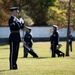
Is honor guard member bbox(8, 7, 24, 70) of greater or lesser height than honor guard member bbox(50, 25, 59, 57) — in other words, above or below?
above

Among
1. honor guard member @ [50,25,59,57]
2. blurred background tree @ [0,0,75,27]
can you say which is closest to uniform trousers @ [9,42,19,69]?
honor guard member @ [50,25,59,57]

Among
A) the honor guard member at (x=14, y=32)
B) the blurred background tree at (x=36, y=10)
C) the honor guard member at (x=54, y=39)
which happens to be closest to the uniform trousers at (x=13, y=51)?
the honor guard member at (x=14, y=32)

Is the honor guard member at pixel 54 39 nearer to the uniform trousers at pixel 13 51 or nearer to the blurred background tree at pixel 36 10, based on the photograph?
the uniform trousers at pixel 13 51

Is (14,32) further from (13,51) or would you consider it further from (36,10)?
(36,10)

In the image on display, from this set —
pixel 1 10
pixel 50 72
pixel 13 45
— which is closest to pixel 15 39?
pixel 13 45

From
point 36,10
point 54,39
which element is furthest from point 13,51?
point 36,10

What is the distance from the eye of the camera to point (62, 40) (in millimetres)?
54656

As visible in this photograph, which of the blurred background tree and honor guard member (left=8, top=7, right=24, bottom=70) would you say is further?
the blurred background tree

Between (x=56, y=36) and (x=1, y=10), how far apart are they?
2687cm

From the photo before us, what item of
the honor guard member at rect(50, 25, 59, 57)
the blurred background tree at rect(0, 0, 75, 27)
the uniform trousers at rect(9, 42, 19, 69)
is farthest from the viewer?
the blurred background tree at rect(0, 0, 75, 27)

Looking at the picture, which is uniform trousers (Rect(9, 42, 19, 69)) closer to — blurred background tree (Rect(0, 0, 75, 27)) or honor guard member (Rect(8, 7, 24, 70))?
honor guard member (Rect(8, 7, 24, 70))

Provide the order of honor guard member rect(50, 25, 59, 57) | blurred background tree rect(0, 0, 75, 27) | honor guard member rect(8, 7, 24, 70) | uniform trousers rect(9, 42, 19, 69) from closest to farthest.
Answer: honor guard member rect(8, 7, 24, 70), uniform trousers rect(9, 42, 19, 69), honor guard member rect(50, 25, 59, 57), blurred background tree rect(0, 0, 75, 27)

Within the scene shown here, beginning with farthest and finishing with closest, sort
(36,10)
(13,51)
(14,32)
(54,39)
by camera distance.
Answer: (36,10) < (54,39) < (13,51) < (14,32)

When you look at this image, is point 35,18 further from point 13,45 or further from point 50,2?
point 13,45
